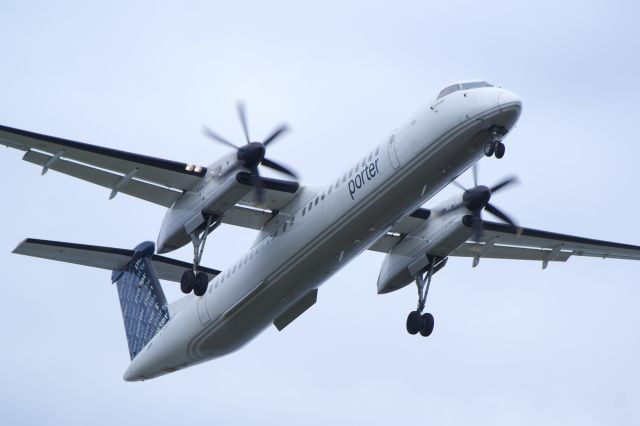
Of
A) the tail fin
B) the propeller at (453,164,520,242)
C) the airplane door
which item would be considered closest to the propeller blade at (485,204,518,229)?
the propeller at (453,164,520,242)

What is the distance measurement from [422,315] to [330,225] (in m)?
→ 4.54

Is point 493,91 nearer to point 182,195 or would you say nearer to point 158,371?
point 182,195

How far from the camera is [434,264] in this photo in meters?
23.2

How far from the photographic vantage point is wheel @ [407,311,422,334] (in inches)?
909

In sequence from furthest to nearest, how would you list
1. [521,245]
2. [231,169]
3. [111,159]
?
[521,245] → [111,159] → [231,169]

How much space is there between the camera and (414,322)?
23094 millimetres

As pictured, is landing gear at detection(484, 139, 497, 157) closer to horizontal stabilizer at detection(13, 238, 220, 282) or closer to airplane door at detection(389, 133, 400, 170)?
airplane door at detection(389, 133, 400, 170)

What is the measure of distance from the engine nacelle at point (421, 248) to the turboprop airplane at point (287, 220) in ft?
0.09

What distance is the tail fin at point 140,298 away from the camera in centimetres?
2405

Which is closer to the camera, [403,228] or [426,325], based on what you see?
[426,325]

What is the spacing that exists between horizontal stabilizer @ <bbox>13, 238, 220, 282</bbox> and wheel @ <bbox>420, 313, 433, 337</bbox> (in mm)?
4842

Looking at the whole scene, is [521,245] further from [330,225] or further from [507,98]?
Result: [507,98]

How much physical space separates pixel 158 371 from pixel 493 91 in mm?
9838

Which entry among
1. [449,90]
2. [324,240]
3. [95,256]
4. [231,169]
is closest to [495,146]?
[449,90]
